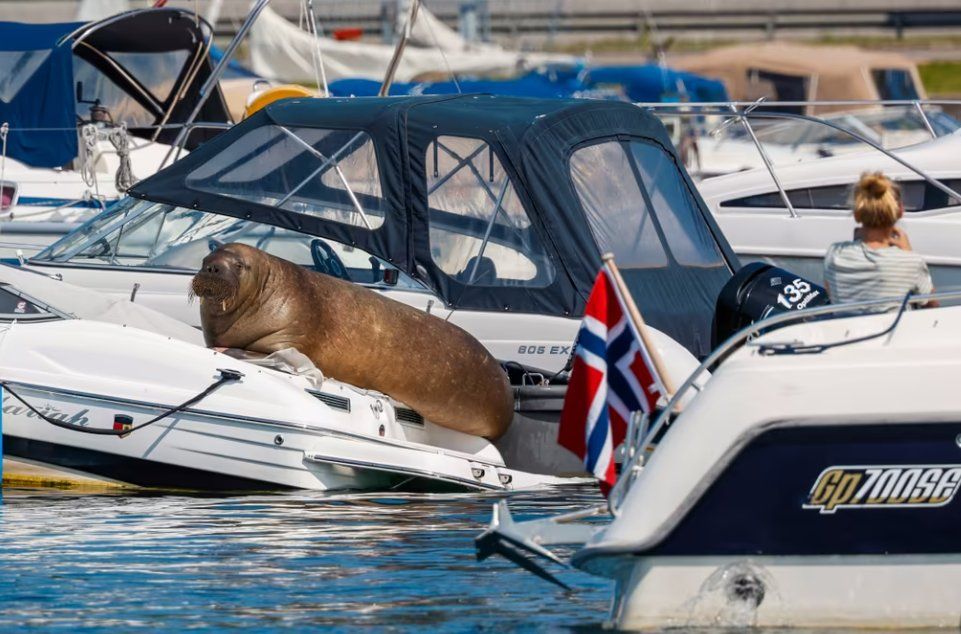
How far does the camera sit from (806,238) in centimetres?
1405

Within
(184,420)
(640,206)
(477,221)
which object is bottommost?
(184,420)

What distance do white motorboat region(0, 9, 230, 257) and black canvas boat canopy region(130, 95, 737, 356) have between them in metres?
3.60

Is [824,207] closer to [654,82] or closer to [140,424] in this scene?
[140,424]

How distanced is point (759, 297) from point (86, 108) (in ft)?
35.0

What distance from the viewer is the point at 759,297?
9156 millimetres

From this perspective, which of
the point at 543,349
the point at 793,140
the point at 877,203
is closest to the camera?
the point at 877,203

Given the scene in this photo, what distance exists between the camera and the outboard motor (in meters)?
9.07

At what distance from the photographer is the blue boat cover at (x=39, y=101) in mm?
16484

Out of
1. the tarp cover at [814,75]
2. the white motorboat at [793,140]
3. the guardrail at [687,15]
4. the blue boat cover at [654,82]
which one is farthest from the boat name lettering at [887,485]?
the guardrail at [687,15]

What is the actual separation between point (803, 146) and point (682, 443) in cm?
2176

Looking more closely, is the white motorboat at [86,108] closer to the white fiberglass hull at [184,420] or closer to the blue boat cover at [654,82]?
the white fiberglass hull at [184,420]

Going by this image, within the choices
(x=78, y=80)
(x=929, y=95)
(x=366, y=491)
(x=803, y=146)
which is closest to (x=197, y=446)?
(x=366, y=491)

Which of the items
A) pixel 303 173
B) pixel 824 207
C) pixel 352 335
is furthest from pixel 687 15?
pixel 352 335

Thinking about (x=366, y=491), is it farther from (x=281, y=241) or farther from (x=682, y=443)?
(x=682, y=443)
